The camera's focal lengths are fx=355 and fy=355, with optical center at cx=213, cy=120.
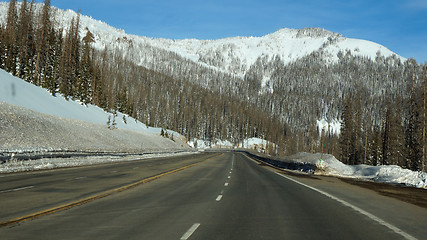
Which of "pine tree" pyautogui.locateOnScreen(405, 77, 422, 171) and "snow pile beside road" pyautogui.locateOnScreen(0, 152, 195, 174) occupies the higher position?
"pine tree" pyautogui.locateOnScreen(405, 77, 422, 171)

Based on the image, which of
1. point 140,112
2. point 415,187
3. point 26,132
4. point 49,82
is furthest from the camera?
point 140,112

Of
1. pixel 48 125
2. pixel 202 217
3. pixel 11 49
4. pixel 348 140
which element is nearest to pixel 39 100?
pixel 48 125

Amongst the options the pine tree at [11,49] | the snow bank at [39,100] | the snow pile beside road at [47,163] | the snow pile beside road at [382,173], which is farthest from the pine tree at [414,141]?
the pine tree at [11,49]

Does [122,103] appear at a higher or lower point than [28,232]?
higher

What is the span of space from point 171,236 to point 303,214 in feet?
14.4

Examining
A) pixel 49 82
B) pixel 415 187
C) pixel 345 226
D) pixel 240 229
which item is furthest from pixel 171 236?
pixel 49 82

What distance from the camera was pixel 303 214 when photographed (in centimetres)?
956

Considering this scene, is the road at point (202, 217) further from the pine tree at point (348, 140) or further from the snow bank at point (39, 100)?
the pine tree at point (348, 140)

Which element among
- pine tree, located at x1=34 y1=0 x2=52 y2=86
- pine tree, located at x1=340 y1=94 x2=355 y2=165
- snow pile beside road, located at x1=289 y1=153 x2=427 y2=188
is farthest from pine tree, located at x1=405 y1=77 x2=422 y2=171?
pine tree, located at x1=34 y1=0 x2=52 y2=86

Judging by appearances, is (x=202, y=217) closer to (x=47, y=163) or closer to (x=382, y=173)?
(x=382, y=173)

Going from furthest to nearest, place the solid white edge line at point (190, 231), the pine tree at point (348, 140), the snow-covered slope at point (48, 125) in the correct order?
the pine tree at point (348, 140) < the snow-covered slope at point (48, 125) < the solid white edge line at point (190, 231)

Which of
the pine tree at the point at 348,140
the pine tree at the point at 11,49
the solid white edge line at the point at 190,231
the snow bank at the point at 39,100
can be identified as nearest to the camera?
the solid white edge line at the point at 190,231

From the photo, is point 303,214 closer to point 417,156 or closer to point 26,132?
point 26,132

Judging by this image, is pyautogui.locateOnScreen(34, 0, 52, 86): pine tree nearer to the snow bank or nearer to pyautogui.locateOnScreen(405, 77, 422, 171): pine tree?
the snow bank
